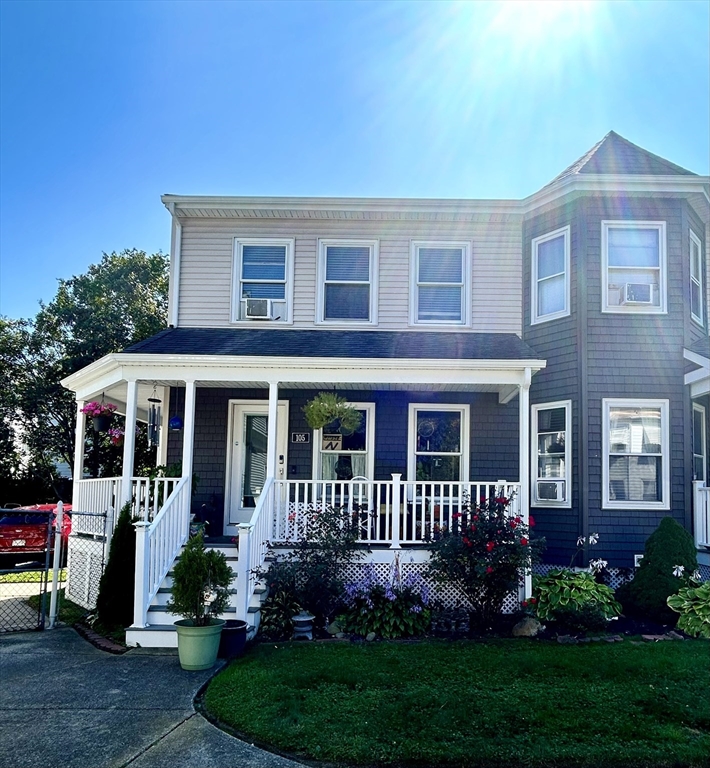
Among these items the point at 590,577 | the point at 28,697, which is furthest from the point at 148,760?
the point at 590,577

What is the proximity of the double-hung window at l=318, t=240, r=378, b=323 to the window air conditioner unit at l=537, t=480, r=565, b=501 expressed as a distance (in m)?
4.02

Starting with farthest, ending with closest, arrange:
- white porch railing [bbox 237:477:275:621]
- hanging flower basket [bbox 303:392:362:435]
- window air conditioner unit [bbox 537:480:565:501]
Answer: window air conditioner unit [bbox 537:480:565:501], hanging flower basket [bbox 303:392:362:435], white porch railing [bbox 237:477:275:621]

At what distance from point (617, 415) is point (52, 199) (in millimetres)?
14499

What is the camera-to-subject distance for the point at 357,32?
37.6ft

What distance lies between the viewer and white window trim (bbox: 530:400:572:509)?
1017 centimetres

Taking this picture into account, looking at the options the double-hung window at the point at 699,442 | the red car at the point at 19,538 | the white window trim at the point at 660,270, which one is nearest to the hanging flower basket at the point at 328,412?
the white window trim at the point at 660,270

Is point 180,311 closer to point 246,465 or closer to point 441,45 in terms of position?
point 246,465

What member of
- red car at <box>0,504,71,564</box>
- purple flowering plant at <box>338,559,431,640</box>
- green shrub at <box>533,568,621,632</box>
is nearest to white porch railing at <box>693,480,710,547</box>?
green shrub at <box>533,568,621,632</box>

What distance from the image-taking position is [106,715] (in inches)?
211

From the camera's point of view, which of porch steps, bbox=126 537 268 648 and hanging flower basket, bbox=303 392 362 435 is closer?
porch steps, bbox=126 537 268 648

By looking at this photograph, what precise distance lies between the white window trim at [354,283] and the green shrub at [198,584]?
18.0 ft

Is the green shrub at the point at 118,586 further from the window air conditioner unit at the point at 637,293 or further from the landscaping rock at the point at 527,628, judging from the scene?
the window air conditioner unit at the point at 637,293

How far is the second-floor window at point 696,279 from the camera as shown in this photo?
11027 millimetres

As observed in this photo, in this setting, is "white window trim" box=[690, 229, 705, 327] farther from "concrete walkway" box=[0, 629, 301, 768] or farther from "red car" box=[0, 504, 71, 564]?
"red car" box=[0, 504, 71, 564]
